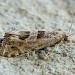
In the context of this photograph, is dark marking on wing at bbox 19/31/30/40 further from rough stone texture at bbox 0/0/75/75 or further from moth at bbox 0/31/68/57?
rough stone texture at bbox 0/0/75/75

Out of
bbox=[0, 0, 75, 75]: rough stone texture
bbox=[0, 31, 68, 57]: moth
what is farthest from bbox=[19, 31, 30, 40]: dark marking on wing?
bbox=[0, 0, 75, 75]: rough stone texture

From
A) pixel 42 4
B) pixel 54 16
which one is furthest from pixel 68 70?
pixel 42 4

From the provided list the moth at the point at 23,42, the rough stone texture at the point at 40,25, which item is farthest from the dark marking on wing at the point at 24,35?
the rough stone texture at the point at 40,25

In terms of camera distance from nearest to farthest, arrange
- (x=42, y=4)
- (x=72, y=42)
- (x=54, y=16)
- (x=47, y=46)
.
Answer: (x=47, y=46) < (x=72, y=42) < (x=54, y=16) < (x=42, y=4)

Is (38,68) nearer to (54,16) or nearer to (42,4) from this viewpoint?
(54,16)

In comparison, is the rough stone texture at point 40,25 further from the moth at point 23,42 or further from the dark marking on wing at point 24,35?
the dark marking on wing at point 24,35
